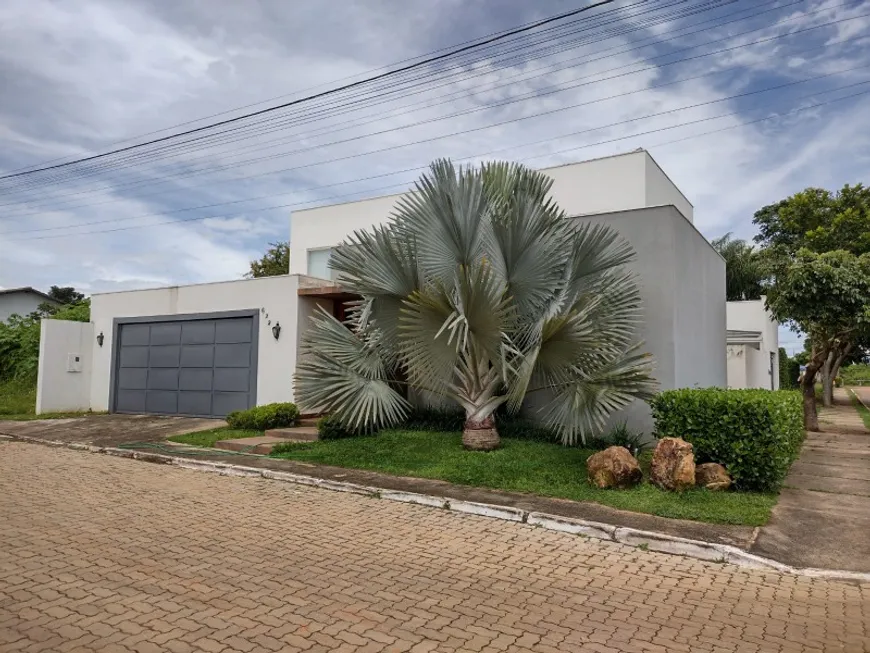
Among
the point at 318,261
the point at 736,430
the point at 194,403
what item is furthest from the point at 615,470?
the point at 318,261

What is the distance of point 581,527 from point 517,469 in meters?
2.15

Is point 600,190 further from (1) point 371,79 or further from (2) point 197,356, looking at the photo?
(2) point 197,356

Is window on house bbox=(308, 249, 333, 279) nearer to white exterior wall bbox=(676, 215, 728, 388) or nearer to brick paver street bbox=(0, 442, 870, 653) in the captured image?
white exterior wall bbox=(676, 215, 728, 388)

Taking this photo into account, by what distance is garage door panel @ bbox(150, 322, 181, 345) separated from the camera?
15.9 metres

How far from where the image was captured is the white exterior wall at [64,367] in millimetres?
16469

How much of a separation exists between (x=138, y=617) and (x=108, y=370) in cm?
1486

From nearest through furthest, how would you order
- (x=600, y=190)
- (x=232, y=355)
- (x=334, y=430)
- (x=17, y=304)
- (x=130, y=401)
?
(x=334, y=430), (x=232, y=355), (x=130, y=401), (x=600, y=190), (x=17, y=304)

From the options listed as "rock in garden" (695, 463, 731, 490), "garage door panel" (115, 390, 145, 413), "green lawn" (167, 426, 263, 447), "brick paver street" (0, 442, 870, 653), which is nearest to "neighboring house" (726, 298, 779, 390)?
"rock in garden" (695, 463, 731, 490)

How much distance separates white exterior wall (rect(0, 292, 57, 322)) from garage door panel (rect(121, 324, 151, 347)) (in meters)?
20.7

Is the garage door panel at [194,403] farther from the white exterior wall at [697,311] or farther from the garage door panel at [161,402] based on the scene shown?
the white exterior wall at [697,311]

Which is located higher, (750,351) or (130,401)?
(750,351)

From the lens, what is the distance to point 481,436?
941cm

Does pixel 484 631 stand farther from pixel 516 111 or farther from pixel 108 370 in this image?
pixel 108 370

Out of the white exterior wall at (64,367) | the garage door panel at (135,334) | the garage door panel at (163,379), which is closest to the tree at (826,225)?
the garage door panel at (163,379)
